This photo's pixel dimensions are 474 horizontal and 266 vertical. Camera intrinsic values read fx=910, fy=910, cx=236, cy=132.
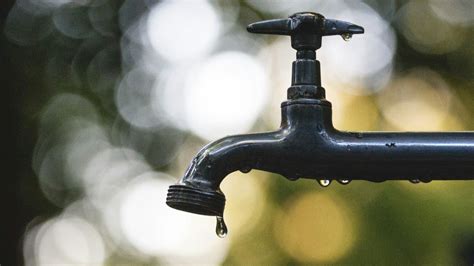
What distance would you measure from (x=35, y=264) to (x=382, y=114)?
341 cm

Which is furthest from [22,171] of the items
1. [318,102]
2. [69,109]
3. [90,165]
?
[318,102]

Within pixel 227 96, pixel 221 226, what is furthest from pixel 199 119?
pixel 221 226

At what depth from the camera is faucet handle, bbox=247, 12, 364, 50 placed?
1.30 metres

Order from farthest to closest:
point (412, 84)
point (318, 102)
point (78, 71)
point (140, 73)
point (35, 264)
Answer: point (140, 73) → point (35, 264) → point (78, 71) → point (412, 84) → point (318, 102)

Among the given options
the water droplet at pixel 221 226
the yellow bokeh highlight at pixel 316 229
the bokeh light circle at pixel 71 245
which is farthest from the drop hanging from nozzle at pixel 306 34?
the bokeh light circle at pixel 71 245

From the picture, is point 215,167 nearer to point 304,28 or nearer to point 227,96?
point 304,28

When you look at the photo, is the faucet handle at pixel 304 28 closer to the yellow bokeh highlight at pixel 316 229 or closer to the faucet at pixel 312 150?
the faucet at pixel 312 150

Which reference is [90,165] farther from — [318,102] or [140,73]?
[318,102]

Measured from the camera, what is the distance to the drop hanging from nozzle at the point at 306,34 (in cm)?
130

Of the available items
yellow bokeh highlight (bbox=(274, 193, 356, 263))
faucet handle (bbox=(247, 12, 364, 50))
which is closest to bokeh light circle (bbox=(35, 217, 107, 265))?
yellow bokeh highlight (bbox=(274, 193, 356, 263))

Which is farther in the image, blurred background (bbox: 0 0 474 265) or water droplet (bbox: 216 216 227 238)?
blurred background (bbox: 0 0 474 265)

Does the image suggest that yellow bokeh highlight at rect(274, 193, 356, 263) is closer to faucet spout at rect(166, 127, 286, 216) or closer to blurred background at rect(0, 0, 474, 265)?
blurred background at rect(0, 0, 474, 265)

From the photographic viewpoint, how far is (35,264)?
8.20m

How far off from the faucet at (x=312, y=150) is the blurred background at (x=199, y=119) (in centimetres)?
374
